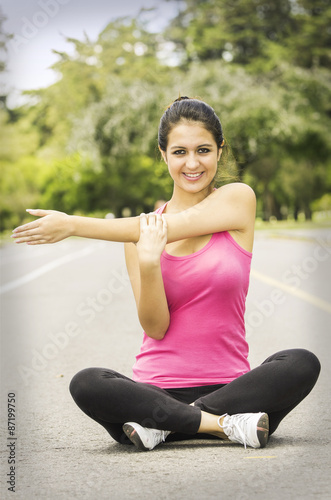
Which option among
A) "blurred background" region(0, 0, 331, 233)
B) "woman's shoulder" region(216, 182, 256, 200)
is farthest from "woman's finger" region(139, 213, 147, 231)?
"blurred background" region(0, 0, 331, 233)

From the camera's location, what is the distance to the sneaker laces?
3.69 meters

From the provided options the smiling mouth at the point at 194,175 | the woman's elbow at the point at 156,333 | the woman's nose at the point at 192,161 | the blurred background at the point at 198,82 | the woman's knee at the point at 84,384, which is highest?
the blurred background at the point at 198,82

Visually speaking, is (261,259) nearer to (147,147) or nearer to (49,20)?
(49,20)

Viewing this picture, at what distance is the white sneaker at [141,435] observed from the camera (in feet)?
12.2

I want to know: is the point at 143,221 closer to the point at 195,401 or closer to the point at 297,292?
the point at 195,401

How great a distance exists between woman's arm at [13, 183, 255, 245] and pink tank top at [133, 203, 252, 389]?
138 millimetres

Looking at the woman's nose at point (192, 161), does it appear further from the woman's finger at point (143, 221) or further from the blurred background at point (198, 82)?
the blurred background at point (198, 82)

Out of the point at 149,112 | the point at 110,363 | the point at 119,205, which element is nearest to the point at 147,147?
the point at 149,112

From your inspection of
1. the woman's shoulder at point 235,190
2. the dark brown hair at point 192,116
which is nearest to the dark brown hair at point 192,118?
the dark brown hair at point 192,116

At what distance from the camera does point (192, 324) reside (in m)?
3.90

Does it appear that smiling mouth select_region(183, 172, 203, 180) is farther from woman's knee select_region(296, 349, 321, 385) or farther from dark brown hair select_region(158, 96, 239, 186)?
woman's knee select_region(296, 349, 321, 385)

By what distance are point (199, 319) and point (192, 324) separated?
40 mm

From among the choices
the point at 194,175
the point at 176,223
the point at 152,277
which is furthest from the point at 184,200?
the point at 152,277

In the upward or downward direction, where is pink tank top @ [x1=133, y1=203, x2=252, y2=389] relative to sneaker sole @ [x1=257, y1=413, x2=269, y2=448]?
upward
